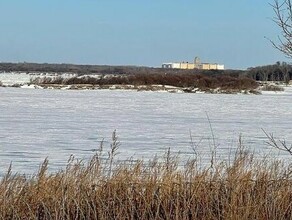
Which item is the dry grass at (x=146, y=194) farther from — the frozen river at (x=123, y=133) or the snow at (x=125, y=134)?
the frozen river at (x=123, y=133)

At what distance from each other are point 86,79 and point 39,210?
158ft

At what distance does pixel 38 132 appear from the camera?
1320cm

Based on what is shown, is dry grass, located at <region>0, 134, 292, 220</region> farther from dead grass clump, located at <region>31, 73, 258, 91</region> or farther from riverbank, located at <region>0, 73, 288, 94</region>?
dead grass clump, located at <region>31, 73, 258, 91</region>

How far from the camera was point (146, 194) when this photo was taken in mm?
5105

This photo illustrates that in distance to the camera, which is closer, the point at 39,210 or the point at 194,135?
the point at 39,210

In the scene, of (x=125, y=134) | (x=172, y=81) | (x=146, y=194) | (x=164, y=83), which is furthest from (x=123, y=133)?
(x=172, y=81)

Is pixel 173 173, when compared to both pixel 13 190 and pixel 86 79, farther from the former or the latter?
pixel 86 79

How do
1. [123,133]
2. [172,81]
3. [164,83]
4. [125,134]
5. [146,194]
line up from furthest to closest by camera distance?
1. [172,81]
2. [164,83]
3. [123,133]
4. [125,134]
5. [146,194]

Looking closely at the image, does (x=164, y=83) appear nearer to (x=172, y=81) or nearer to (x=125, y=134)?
(x=172, y=81)

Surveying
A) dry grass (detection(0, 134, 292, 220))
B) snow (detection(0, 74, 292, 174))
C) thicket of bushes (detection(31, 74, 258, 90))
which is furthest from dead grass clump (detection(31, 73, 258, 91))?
dry grass (detection(0, 134, 292, 220))

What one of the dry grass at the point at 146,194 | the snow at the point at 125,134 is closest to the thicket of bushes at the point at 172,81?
the snow at the point at 125,134

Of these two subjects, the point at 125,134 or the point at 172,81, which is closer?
the point at 125,134

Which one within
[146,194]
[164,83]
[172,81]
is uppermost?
[146,194]

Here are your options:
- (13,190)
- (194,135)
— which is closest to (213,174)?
(13,190)
